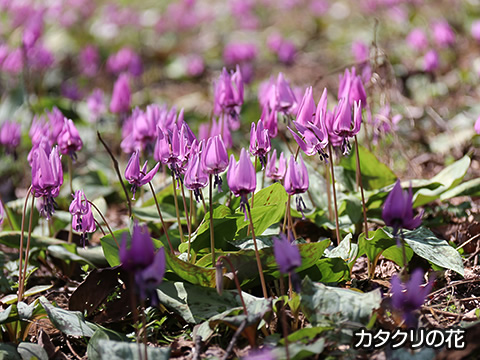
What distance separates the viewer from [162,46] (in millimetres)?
8750

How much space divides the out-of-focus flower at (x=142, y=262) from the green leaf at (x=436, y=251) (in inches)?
39.9

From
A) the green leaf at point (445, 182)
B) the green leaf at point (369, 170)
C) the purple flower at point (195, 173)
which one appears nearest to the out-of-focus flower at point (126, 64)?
the green leaf at point (369, 170)

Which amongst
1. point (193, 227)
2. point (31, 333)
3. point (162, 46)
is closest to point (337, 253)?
point (193, 227)

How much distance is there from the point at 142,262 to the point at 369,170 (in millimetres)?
1732

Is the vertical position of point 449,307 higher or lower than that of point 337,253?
lower

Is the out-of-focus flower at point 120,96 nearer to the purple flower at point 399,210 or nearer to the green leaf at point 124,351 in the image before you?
the green leaf at point 124,351

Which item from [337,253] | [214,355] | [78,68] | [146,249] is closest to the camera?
[146,249]

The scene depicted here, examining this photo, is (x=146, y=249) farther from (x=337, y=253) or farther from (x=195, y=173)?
(x=337, y=253)

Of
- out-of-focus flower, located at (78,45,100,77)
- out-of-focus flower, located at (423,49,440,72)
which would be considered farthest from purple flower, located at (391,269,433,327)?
out-of-focus flower, located at (78,45,100,77)

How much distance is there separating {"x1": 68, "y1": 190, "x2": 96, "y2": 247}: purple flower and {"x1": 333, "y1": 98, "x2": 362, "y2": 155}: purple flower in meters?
0.93

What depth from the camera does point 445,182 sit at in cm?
278

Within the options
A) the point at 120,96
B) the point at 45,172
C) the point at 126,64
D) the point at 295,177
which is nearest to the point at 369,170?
the point at 295,177

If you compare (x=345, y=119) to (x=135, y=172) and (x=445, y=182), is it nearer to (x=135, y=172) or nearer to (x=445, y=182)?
(x=135, y=172)

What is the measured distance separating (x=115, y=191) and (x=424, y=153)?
219 cm
